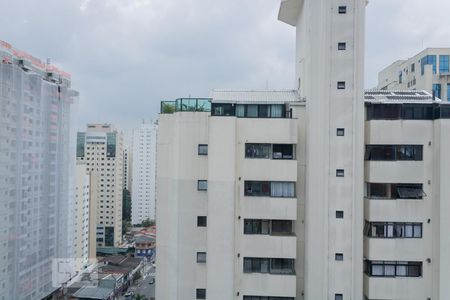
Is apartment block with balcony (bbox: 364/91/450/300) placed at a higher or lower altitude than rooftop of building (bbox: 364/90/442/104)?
lower

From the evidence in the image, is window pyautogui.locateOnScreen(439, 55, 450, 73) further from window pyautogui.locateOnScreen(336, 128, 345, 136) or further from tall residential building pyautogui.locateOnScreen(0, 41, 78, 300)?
tall residential building pyautogui.locateOnScreen(0, 41, 78, 300)

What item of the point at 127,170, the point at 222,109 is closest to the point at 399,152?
the point at 222,109

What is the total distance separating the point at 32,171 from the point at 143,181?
5617cm

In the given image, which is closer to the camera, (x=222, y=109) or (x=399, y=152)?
(x=399, y=152)

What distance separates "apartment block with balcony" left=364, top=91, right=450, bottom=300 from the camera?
11.6 meters

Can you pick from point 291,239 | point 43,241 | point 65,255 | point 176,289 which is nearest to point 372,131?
point 291,239

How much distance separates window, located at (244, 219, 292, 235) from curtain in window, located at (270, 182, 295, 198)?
2.93 ft

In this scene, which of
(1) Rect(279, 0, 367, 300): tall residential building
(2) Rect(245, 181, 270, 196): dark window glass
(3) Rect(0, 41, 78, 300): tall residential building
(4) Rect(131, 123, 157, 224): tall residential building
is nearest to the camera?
(1) Rect(279, 0, 367, 300): tall residential building

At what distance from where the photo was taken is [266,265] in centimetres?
1207

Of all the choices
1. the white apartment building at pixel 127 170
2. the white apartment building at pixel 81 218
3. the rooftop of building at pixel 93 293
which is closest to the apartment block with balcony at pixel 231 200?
the rooftop of building at pixel 93 293

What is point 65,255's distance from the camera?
3972 centimetres

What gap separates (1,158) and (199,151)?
22.2 metres

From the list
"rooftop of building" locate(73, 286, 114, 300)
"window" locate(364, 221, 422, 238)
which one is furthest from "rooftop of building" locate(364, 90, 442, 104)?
"rooftop of building" locate(73, 286, 114, 300)

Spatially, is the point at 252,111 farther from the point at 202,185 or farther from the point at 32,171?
the point at 32,171
